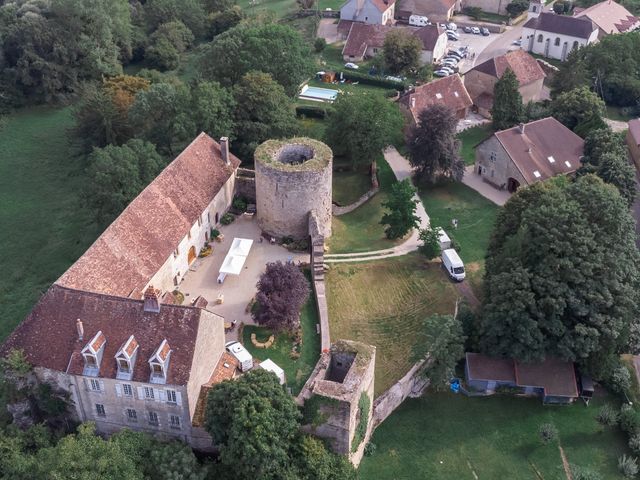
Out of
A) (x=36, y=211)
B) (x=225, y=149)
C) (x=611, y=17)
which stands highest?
(x=611, y=17)

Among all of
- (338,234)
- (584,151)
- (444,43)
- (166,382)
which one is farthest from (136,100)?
(444,43)

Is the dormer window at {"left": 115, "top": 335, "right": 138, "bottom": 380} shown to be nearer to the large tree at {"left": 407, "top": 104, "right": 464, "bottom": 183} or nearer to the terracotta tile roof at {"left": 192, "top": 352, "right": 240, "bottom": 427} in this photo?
the terracotta tile roof at {"left": 192, "top": 352, "right": 240, "bottom": 427}

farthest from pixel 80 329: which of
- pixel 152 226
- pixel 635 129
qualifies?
pixel 635 129

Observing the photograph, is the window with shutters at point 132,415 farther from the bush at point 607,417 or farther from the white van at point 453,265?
the bush at point 607,417

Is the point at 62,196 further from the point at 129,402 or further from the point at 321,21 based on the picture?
the point at 321,21

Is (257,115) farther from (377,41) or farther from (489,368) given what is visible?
(377,41)

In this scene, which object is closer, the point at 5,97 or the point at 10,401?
the point at 10,401
